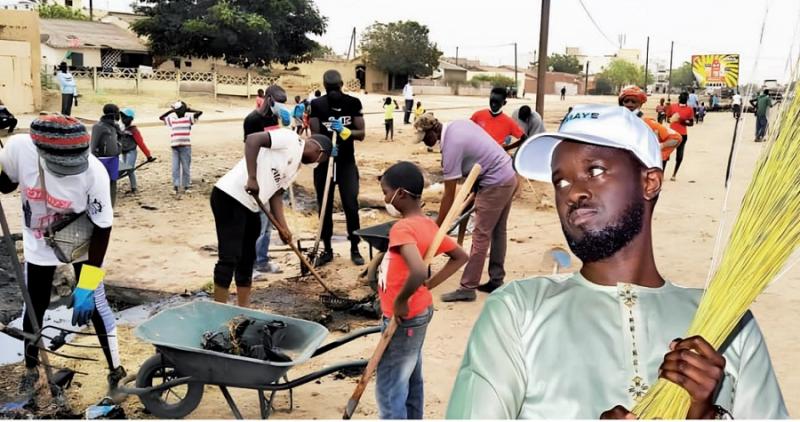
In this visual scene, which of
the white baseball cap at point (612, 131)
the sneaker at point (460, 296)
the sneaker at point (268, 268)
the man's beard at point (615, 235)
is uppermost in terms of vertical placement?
the white baseball cap at point (612, 131)

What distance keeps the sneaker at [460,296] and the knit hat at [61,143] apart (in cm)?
310

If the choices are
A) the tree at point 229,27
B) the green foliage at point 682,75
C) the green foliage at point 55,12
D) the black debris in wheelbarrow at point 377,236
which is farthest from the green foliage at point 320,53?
the green foliage at point 682,75

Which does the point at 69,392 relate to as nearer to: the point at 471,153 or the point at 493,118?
the point at 471,153

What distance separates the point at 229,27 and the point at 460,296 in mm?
30076

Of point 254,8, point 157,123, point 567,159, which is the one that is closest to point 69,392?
point 567,159

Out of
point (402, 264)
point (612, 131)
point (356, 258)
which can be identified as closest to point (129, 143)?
point (356, 258)

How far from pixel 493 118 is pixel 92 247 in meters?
4.44

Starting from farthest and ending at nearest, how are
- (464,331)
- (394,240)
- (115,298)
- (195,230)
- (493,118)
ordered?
(195,230) → (493,118) → (115,298) → (464,331) → (394,240)

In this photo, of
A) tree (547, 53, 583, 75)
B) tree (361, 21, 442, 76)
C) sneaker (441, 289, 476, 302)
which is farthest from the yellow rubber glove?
tree (547, 53, 583, 75)

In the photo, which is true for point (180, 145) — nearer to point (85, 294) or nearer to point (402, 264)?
point (85, 294)

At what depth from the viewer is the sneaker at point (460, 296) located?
580 cm

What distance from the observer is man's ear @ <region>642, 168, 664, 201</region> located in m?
1.47

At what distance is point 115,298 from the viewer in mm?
5957

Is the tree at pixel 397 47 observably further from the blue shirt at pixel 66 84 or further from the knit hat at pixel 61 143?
the knit hat at pixel 61 143
